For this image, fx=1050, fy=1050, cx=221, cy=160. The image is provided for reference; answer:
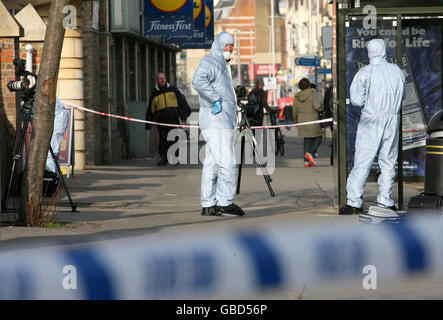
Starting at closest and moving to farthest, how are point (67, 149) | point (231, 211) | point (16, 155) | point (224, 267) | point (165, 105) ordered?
point (224, 267), point (231, 211), point (16, 155), point (67, 149), point (165, 105)

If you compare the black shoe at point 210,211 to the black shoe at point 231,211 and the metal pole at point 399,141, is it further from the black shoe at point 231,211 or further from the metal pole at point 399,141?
the metal pole at point 399,141

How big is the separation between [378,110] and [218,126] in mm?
1719

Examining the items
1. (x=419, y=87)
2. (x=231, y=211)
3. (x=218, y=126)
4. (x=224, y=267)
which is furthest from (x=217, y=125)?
(x=224, y=267)

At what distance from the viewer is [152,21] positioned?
23969mm

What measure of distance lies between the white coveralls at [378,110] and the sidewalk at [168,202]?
647mm

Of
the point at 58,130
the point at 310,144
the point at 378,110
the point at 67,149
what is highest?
the point at 378,110

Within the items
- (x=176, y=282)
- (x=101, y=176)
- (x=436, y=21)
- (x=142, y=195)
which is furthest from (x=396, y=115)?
(x=101, y=176)

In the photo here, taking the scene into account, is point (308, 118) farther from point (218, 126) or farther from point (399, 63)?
point (218, 126)

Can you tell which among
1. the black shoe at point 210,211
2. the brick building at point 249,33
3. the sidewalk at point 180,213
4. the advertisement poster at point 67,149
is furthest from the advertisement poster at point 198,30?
the brick building at point 249,33

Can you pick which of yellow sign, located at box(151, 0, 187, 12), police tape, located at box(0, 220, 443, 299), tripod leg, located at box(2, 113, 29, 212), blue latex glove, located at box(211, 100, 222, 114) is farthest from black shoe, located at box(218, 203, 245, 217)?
yellow sign, located at box(151, 0, 187, 12)

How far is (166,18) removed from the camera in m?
24.0

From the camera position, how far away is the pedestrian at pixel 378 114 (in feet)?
36.4

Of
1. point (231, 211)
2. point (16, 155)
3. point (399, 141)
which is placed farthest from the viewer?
point (16, 155)

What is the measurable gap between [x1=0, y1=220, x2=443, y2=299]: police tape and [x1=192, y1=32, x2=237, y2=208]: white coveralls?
13.4ft
